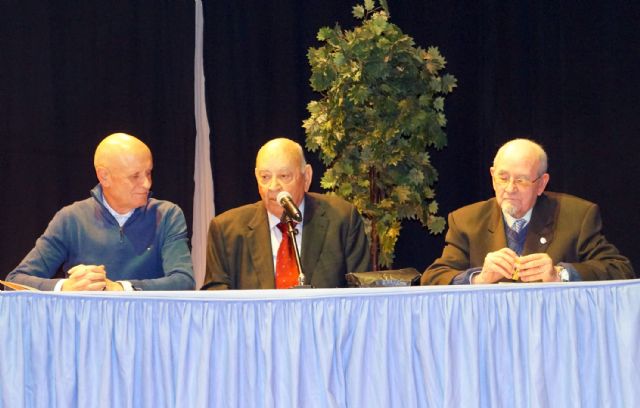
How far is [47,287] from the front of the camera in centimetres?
371

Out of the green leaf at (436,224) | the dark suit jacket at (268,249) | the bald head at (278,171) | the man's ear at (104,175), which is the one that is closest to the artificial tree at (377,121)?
the green leaf at (436,224)

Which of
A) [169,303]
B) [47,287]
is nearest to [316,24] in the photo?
[47,287]

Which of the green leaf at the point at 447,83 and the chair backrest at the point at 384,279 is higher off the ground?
the green leaf at the point at 447,83

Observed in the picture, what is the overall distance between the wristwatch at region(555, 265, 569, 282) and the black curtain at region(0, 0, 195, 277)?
10.5ft

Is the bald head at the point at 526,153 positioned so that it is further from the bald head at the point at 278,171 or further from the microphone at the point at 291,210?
the microphone at the point at 291,210

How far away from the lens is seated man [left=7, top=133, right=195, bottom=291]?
4148mm

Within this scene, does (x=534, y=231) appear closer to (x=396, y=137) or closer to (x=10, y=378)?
(x=396, y=137)

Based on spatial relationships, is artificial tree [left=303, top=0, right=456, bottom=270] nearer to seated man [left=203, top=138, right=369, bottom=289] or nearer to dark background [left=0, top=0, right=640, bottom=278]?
seated man [left=203, top=138, right=369, bottom=289]

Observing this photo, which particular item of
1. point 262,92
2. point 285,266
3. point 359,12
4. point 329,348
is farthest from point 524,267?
point 262,92

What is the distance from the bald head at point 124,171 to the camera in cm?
415

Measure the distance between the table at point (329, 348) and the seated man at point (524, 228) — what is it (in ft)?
3.44

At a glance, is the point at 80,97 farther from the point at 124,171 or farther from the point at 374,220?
the point at 374,220

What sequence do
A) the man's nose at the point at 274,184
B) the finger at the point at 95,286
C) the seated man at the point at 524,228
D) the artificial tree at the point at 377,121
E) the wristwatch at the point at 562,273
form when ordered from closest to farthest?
the finger at the point at 95,286, the wristwatch at the point at 562,273, the seated man at the point at 524,228, the man's nose at the point at 274,184, the artificial tree at the point at 377,121

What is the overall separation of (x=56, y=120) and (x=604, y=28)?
3.69 m
